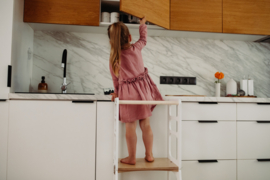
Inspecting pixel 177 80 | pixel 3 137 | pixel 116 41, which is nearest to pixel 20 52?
pixel 3 137

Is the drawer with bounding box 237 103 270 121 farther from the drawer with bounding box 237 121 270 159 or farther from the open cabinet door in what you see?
the open cabinet door

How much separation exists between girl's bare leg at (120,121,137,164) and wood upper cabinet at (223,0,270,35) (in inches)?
54.6

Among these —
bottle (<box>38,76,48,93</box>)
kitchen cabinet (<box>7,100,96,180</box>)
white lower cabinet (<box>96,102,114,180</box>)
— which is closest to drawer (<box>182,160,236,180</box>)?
white lower cabinet (<box>96,102,114,180</box>)

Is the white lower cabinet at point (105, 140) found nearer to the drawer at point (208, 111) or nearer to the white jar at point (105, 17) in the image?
the drawer at point (208, 111)

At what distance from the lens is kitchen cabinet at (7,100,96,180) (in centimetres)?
157

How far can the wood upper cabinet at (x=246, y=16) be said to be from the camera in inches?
84.7

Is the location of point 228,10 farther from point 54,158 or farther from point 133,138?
point 54,158

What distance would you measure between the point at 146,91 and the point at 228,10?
51.8 inches

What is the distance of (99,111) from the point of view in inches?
64.0

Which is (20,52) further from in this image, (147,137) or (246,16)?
(246,16)

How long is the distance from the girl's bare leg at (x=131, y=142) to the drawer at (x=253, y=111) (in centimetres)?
89

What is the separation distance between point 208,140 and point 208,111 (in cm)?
23

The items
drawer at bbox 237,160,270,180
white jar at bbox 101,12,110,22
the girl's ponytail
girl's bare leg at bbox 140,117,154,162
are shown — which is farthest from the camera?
white jar at bbox 101,12,110,22

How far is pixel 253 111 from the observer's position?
5.88ft
